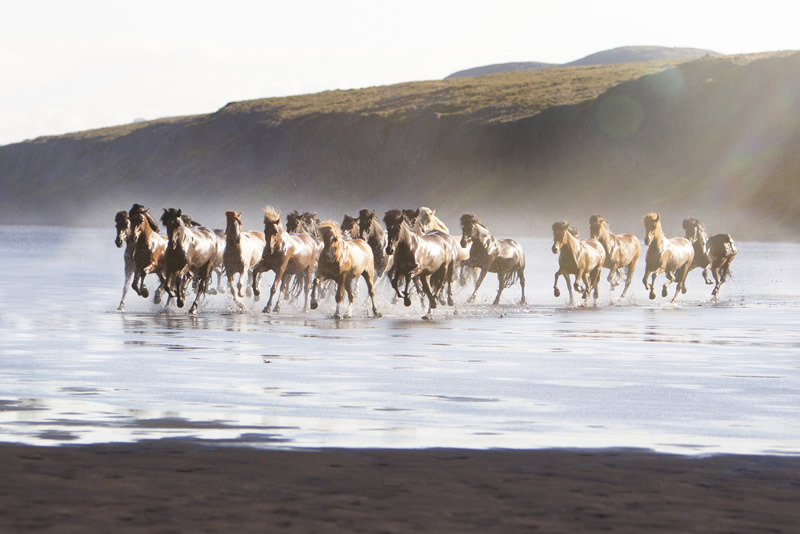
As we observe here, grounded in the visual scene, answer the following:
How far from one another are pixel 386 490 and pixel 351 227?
1892 cm

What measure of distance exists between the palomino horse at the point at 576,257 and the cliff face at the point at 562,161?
276 feet

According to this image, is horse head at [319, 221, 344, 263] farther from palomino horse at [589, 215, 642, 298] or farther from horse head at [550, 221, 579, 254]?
palomino horse at [589, 215, 642, 298]

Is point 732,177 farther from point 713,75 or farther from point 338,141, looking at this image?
point 338,141

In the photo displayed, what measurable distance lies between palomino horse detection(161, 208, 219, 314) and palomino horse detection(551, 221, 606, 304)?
23.4 ft

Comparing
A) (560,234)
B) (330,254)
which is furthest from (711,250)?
(330,254)

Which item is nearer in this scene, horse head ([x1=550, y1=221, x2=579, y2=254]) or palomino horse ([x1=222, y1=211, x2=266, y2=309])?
palomino horse ([x1=222, y1=211, x2=266, y2=309])

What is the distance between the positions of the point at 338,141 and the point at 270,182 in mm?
9527

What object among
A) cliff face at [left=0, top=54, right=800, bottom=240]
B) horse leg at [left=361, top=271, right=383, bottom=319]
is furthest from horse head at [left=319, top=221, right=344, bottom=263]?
cliff face at [left=0, top=54, right=800, bottom=240]

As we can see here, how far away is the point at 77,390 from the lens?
41.2 ft

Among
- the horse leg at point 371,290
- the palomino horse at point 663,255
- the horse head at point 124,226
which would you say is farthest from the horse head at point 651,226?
the horse head at point 124,226

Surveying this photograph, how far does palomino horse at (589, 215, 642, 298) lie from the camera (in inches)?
1200

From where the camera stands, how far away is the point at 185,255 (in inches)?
917

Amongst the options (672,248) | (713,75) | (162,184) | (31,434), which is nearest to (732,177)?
(713,75)

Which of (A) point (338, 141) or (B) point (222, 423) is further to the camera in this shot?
(A) point (338, 141)
